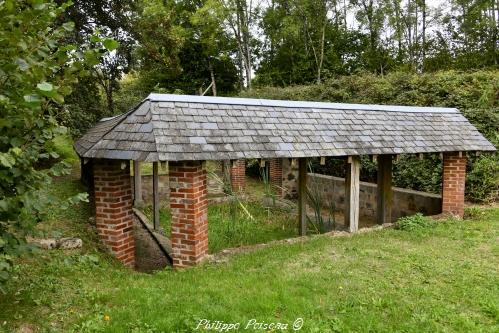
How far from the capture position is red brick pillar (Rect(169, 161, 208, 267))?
529 centimetres

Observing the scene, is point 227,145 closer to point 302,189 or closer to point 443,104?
point 302,189

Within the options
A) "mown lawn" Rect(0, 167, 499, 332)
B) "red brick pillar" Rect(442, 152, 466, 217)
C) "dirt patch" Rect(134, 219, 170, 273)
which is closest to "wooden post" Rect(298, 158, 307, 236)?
"mown lawn" Rect(0, 167, 499, 332)

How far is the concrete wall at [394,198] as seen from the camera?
30.3ft

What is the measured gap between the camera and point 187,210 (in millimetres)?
5336

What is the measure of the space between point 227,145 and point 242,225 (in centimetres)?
356

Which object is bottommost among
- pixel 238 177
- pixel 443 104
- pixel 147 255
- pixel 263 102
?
pixel 147 255

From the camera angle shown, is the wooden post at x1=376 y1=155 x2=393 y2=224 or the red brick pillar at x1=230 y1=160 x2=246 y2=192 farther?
the red brick pillar at x1=230 y1=160 x2=246 y2=192

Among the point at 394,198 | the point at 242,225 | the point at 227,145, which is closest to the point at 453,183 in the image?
the point at 394,198

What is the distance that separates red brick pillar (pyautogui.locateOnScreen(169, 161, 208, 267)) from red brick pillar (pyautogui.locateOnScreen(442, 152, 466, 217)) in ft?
19.1

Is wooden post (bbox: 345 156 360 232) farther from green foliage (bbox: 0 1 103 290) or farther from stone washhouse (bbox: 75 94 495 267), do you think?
green foliage (bbox: 0 1 103 290)

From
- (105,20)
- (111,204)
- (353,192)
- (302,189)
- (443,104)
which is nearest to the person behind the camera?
(111,204)

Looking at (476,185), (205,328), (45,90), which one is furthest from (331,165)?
(45,90)

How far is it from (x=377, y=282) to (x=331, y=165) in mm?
9831

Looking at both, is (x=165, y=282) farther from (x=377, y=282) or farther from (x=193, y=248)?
(x=377, y=282)
